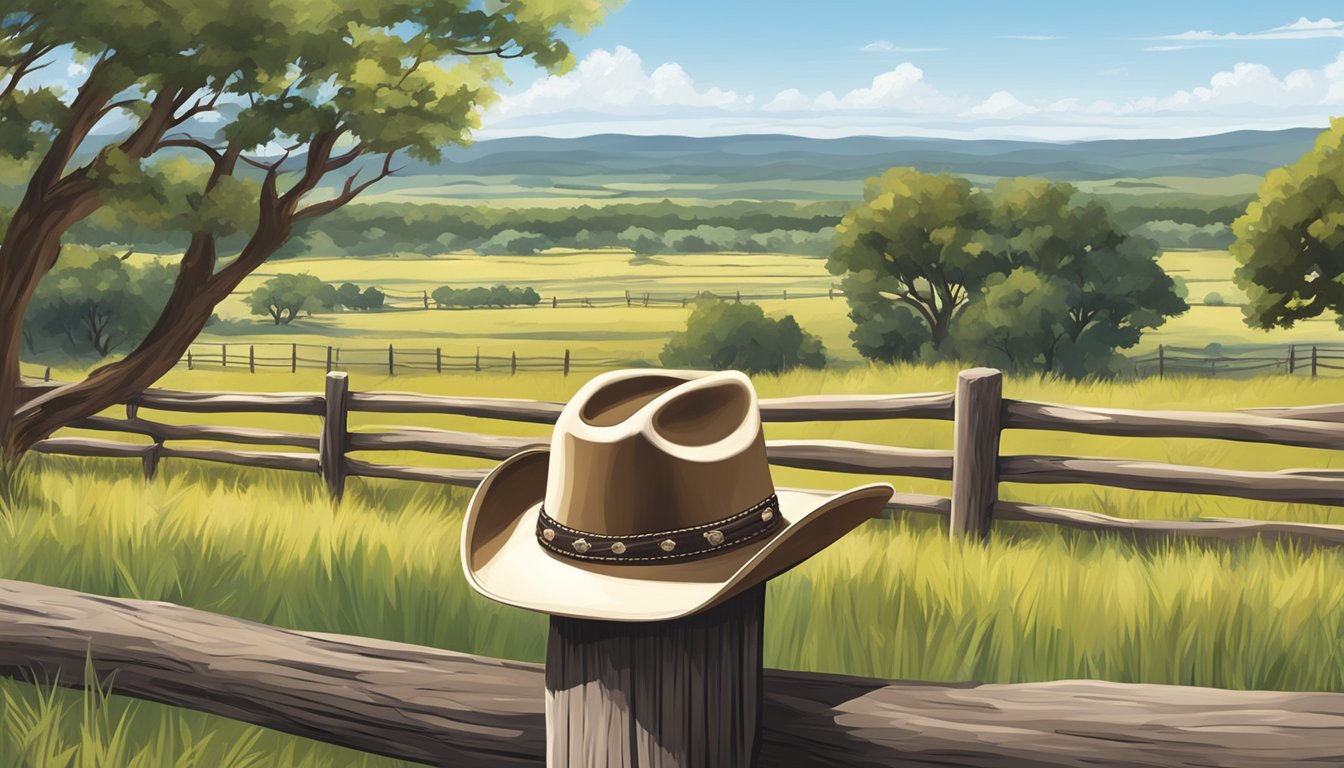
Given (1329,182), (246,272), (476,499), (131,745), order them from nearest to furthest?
(476,499) < (131,745) < (246,272) < (1329,182)

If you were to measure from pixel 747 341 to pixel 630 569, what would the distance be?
123 ft

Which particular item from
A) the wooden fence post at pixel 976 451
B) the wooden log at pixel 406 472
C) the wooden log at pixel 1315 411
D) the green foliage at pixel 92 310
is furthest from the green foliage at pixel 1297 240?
the green foliage at pixel 92 310

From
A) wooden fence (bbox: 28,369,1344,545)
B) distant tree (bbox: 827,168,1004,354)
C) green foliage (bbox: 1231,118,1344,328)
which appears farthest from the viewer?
distant tree (bbox: 827,168,1004,354)

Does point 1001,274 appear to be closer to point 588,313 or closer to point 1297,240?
point 1297,240

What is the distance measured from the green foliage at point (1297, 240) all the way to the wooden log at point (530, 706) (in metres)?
33.3

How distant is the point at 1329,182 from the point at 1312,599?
102 feet

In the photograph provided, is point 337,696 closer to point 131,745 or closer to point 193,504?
point 131,745

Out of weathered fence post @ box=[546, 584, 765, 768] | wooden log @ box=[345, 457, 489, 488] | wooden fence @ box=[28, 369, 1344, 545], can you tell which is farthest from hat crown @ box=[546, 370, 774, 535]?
wooden log @ box=[345, 457, 489, 488]

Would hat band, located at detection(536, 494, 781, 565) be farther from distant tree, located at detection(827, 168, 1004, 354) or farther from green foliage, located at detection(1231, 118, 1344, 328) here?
distant tree, located at detection(827, 168, 1004, 354)

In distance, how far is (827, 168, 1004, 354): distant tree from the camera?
123 ft

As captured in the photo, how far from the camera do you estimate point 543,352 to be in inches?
1937

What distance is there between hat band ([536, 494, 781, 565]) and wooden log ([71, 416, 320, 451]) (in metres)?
8.09

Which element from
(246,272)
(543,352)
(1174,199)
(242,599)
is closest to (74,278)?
(543,352)

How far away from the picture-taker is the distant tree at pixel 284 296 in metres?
60.3
